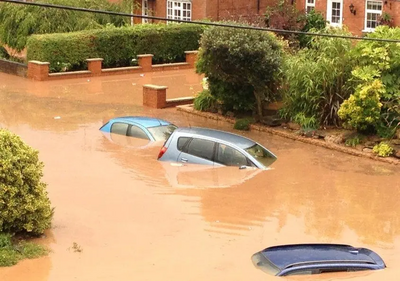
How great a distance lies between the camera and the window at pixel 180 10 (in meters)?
41.2

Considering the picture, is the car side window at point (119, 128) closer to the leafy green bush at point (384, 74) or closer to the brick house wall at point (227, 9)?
the leafy green bush at point (384, 74)

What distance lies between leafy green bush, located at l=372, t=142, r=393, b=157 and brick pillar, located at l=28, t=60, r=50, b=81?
16.3 metres

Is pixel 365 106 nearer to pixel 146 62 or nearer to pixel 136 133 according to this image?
pixel 136 133

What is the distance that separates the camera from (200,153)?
1931 cm

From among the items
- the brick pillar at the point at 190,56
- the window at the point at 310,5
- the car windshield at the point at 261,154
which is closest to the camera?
the car windshield at the point at 261,154

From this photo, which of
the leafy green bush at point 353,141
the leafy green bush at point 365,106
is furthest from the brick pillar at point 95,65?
the leafy green bush at point 353,141

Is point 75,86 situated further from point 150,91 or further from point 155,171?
point 155,171

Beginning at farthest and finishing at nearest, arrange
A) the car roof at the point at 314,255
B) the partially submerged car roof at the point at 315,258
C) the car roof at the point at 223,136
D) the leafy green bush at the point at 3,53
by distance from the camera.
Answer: the leafy green bush at the point at 3,53, the car roof at the point at 223,136, the car roof at the point at 314,255, the partially submerged car roof at the point at 315,258

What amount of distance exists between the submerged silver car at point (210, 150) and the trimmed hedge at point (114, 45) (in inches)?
628

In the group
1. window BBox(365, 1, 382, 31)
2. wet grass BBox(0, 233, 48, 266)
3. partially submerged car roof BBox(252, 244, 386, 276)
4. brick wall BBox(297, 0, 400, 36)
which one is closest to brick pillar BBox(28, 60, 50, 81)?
brick wall BBox(297, 0, 400, 36)

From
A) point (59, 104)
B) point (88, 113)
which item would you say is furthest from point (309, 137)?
point (59, 104)

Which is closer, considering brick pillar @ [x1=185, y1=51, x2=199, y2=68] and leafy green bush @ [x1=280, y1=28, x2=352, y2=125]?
leafy green bush @ [x1=280, y1=28, x2=352, y2=125]

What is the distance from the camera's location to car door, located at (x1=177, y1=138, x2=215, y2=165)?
63.3 feet

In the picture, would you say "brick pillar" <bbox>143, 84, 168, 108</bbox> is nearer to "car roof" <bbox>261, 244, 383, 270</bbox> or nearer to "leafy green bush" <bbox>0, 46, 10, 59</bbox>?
"leafy green bush" <bbox>0, 46, 10, 59</bbox>
